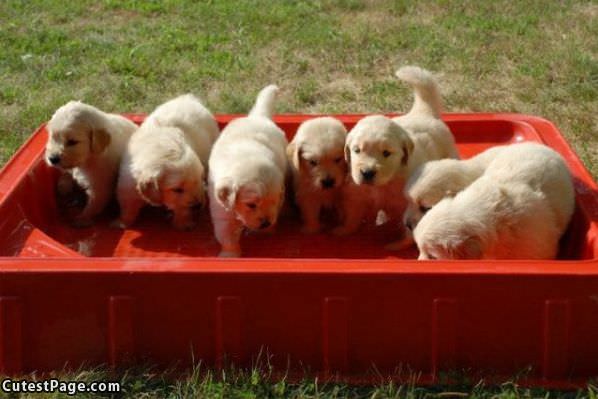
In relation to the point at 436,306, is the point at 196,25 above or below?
above

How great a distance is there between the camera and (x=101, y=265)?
3592 millimetres

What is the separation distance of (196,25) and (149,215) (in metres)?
5.08

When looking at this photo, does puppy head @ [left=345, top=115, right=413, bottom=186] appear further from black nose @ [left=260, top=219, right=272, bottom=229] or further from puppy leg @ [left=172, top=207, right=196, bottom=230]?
puppy leg @ [left=172, top=207, right=196, bottom=230]

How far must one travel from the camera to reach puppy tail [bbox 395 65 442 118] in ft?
16.5

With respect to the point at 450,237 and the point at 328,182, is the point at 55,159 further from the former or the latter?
the point at 450,237

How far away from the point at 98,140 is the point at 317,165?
4.29ft

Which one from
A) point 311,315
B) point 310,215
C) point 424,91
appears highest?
point 424,91

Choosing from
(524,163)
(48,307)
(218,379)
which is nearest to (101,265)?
(48,307)

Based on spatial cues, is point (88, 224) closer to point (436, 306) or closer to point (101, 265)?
point (101, 265)

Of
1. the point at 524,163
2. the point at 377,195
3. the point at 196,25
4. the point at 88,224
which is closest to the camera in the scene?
the point at 524,163

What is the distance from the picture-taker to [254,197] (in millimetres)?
4238

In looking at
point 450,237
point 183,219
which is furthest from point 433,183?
point 183,219

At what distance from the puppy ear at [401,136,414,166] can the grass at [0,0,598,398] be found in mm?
2057

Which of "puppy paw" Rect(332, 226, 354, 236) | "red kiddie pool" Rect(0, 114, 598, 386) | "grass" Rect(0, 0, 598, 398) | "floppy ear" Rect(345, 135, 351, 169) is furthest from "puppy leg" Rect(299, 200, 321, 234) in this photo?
"grass" Rect(0, 0, 598, 398)
